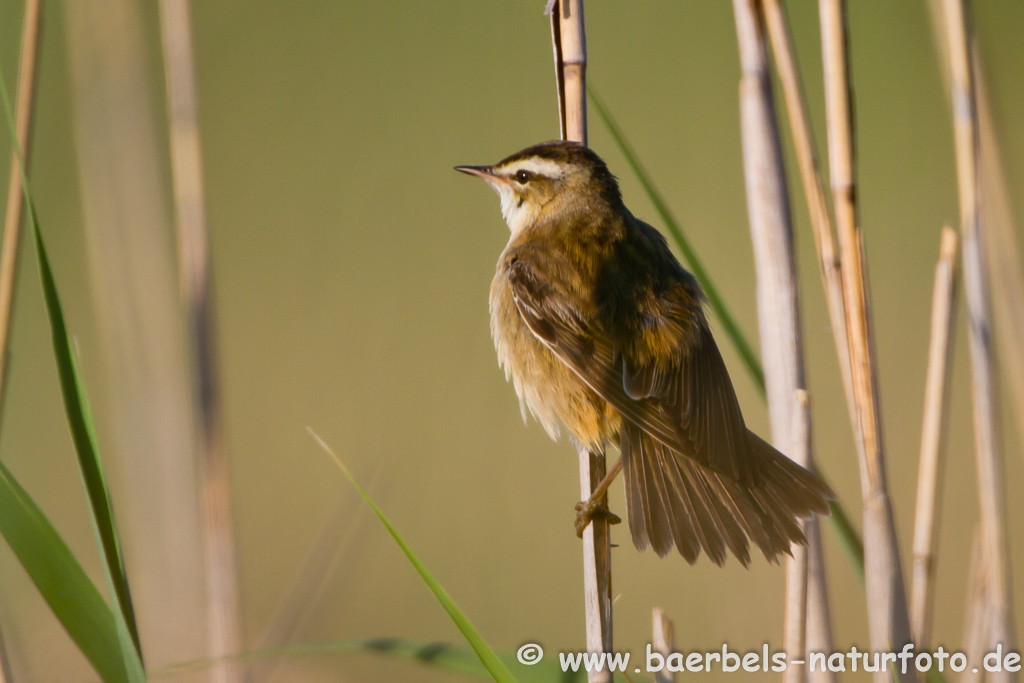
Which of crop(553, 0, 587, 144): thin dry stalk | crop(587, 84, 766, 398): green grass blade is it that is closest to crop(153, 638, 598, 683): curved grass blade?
crop(587, 84, 766, 398): green grass blade

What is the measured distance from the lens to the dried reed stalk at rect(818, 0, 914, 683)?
4.92 feet

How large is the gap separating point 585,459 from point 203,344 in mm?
910

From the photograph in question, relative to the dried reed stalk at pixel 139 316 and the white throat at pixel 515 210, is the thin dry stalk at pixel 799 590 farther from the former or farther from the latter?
the dried reed stalk at pixel 139 316

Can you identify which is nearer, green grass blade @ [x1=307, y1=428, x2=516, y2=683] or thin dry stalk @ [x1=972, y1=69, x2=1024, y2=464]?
green grass blade @ [x1=307, y1=428, x2=516, y2=683]

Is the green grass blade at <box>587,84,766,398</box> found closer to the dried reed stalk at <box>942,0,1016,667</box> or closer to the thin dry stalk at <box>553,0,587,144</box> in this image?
the thin dry stalk at <box>553,0,587,144</box>

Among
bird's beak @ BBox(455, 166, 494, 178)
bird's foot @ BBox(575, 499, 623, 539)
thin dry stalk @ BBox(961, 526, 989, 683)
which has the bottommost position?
thin dry stalk @ BBox(961, 526, 989, 683)

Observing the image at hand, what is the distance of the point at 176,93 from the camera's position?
72.7 inches

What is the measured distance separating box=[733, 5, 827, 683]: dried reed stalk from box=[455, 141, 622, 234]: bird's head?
0.56m

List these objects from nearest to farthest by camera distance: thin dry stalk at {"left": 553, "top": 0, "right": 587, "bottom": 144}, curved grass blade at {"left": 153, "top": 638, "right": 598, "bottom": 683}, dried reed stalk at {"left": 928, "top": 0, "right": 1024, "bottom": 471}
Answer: curved grass blade at {"left": 153, "top": 638, "right": 598, "bottom": 683}
thin dry stalk at {"left": 553, "top": 0, "right": 587, "bottom": 144}
dried reed stalk at {"left": 928, "top": 0, "right": 1024, "bottom": 471}

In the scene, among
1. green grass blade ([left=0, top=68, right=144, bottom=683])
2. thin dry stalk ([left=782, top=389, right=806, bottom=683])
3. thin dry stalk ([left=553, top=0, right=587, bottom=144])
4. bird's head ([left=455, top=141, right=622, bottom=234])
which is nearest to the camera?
green grass blade ([left=0, top=68, right=144, bottom=683])

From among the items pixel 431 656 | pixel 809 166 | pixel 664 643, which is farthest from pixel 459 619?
pixel 809 166

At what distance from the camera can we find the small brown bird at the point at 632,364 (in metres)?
1.70

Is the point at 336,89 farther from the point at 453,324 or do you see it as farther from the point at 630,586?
the point at 630,586

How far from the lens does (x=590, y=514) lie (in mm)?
1768
